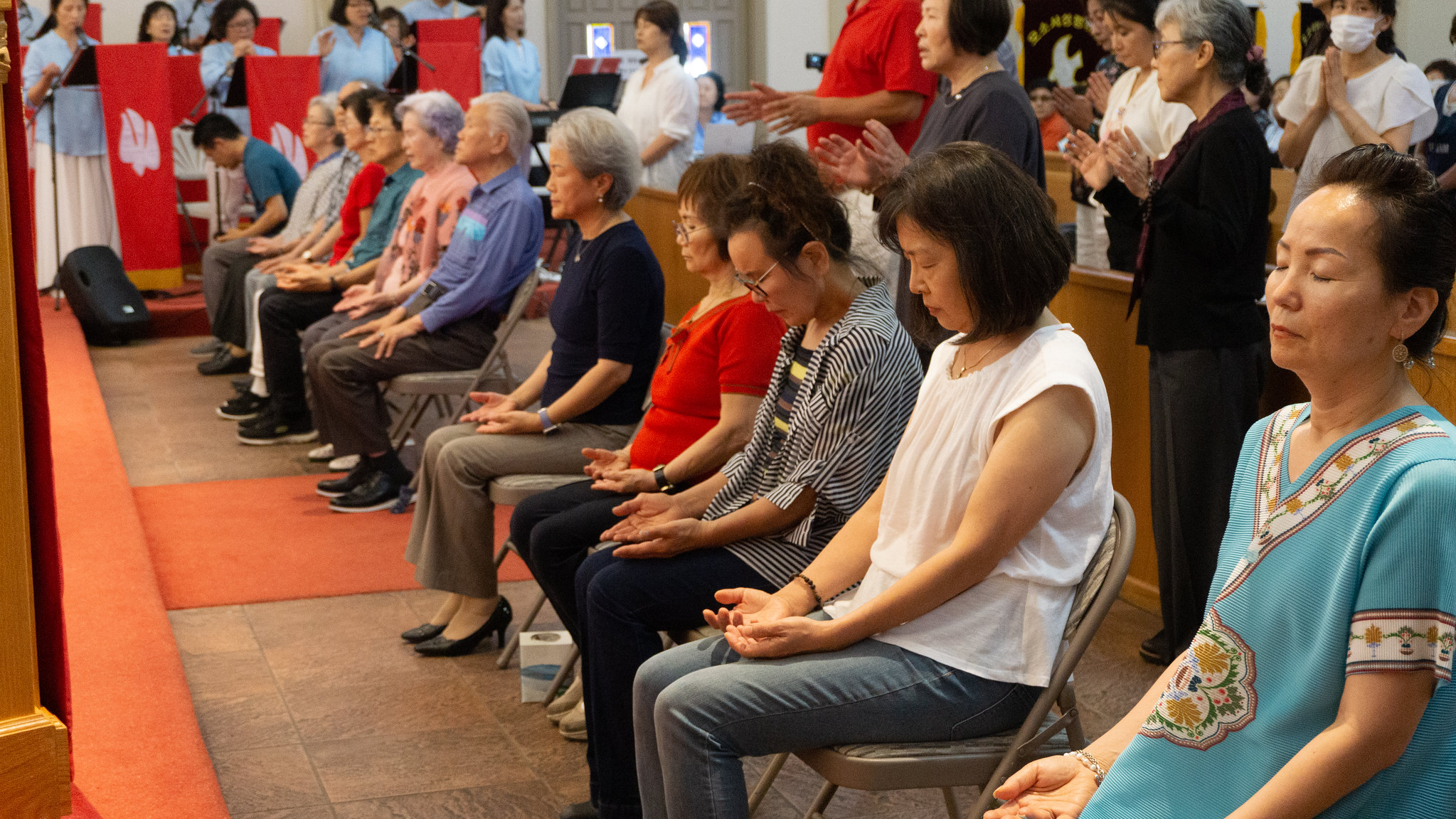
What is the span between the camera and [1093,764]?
60.6 inches

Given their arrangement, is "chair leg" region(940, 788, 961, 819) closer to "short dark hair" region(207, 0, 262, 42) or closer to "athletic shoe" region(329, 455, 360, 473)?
"athletic shoe" region(329, 455, 360, 473)

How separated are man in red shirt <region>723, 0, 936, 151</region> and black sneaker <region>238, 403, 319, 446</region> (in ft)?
9.71

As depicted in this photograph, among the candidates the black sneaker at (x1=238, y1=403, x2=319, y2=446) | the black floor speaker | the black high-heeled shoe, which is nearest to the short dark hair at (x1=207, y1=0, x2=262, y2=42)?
the black floor speaker

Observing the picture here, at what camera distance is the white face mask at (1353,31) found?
4074 mm

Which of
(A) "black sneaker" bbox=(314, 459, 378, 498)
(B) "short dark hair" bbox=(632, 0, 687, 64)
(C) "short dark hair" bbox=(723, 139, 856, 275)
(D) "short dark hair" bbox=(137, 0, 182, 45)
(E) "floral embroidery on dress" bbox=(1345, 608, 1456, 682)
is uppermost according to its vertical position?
(D) "short dark hair" bbox=(137, 0, 182, 45)

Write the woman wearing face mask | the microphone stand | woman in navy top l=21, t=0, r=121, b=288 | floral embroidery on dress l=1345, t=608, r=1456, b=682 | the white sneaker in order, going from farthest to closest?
woman in navy top l=21, t=0, r=121, b=288 → the microphone stand → the white sneaker → the woman wearing face mask → floral embroidery on dress l=1345, t=608, r=1456, b=682

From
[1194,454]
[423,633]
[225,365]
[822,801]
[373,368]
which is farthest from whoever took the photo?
[225,365]

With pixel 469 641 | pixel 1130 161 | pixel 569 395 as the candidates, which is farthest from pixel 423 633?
pixel 1130 161

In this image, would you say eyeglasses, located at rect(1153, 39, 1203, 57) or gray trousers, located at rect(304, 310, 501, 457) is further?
gray trousers, located at rect(304, 310, 501, 457)

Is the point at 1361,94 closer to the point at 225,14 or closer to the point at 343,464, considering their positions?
the point at 343,464

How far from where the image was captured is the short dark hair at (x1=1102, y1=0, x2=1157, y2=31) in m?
3.75

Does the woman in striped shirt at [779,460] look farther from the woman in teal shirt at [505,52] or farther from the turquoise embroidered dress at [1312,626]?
the woman in teal shirt at [505,52]

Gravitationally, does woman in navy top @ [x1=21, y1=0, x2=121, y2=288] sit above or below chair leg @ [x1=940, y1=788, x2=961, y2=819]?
above

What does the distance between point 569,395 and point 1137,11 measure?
182 cm
